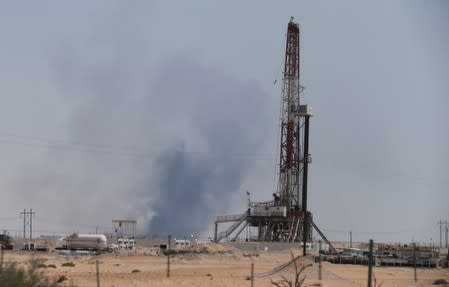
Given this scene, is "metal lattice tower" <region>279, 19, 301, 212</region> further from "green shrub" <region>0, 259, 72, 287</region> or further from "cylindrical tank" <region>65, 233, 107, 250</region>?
"green shrub" <region>0, 259, 72, 287</region>

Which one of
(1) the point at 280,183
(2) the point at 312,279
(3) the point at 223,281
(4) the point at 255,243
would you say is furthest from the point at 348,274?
(1) the point at 280,183

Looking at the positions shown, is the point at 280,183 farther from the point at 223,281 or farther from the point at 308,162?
the point at 223,281

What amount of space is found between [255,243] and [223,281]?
4523cm

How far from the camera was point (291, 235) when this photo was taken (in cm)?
8744

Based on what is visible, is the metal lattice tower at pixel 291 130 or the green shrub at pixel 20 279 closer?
the green shrub at pixel 20 279

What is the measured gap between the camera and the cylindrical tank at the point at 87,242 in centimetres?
8181

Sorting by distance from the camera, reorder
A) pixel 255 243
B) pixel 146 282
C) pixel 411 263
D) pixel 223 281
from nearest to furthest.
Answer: pixel 146 282
pixel 223 281
pixel 411 263
pixel 255 243

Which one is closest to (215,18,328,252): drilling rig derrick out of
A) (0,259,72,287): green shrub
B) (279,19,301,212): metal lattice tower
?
(279,19,301,212): metal lattice tower

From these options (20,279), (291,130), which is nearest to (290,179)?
(291,130)

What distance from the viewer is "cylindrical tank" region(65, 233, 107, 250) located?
3221 inches

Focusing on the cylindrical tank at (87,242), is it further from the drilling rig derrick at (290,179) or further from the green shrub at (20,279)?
the green shrub at (20,279)

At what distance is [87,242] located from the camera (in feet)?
271

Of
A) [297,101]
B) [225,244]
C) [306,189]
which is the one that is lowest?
[225,244]

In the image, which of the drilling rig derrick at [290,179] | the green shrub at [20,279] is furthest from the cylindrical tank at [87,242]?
the green shrub at [20,279]
